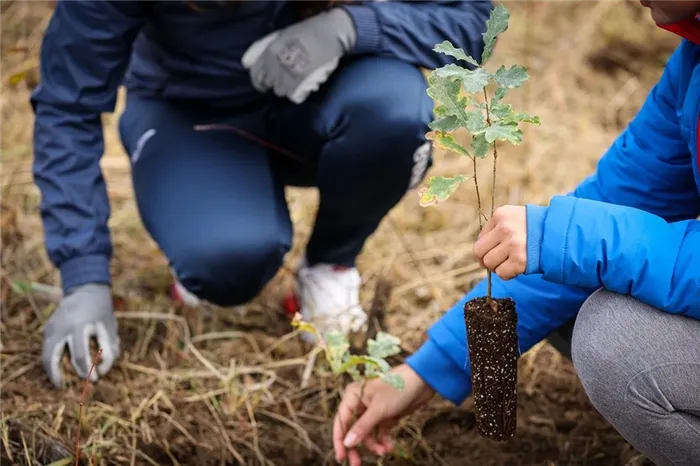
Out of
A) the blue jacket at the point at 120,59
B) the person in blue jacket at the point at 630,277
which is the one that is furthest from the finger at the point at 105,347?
the person in blue jacket at the point at 630,277

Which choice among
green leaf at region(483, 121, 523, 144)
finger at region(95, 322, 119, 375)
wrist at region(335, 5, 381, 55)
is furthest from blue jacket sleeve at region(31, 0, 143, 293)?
green leaf at region(483, 121, 523, 144)

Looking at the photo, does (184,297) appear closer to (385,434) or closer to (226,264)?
(226,264)

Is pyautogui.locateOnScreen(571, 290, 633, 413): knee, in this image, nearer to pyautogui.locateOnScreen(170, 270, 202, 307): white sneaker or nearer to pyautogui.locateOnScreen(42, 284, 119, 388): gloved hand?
pyautogui.locateOnScreen(42, 284, 119, 388): gloved hand

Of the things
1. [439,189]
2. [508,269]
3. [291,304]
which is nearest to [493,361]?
[508,269]

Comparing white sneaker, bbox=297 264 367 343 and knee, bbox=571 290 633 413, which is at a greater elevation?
knee, bbox=571 290 633 413

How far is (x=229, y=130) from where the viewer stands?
2010 millimetres

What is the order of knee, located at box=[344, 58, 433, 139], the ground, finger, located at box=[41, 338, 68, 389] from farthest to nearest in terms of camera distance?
knee, located at box=[344, 58, 433, 139]
finger, located at box=[41, 338, 68, 389]
the ground

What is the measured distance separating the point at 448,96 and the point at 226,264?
2.87ft

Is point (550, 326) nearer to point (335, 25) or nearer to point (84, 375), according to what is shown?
point (335, 25)

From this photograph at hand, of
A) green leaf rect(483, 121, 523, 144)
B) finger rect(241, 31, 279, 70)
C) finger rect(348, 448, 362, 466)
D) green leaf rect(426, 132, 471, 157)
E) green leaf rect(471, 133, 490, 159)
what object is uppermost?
green leaf rect(483, 121, 523, 144)

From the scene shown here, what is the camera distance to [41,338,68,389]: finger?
5.74 ft

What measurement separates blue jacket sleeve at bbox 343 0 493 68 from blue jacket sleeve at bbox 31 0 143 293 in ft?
1.52

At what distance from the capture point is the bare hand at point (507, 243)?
1.14 meters

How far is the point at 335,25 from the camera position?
184 cm
